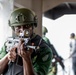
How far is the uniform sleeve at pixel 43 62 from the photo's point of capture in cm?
140

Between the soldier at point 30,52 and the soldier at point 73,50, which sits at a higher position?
the soldier at point 30,52

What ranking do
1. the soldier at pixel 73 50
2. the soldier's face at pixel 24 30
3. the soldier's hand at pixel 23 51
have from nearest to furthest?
the soldier's hand at pixel 23 51 → the soldier's face at pixel 24 30 → the soldier at pixel 73 50

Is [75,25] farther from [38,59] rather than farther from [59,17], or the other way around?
[38,59]

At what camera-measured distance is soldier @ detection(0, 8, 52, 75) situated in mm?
1287

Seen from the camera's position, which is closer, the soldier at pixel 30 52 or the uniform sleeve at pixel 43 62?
the soldier at pixel 30 52

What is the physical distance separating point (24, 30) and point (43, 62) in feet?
0.63

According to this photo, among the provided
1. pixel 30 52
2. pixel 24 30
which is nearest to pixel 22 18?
pixel 24 30

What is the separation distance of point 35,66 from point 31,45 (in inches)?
6.2

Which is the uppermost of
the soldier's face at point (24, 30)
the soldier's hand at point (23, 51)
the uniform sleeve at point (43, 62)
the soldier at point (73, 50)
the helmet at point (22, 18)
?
the helmet at point (22, 18)

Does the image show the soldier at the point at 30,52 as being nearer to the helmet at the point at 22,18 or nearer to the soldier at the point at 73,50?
the helmet at the point at 22,18

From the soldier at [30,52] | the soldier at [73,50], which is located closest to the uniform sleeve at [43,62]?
the soldier at [30,52]

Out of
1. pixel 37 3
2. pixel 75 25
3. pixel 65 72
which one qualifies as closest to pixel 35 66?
pixel 37 3

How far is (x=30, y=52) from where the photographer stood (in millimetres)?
1259

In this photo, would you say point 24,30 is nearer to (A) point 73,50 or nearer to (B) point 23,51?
(B) point 23,51
